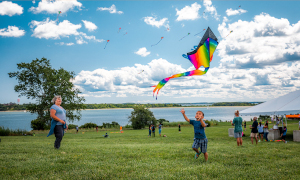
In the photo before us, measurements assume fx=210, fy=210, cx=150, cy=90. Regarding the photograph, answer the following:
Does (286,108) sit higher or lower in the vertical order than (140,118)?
higher

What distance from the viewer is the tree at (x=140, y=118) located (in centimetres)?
5113

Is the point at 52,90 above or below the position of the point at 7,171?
above

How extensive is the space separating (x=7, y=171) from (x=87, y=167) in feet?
6.46

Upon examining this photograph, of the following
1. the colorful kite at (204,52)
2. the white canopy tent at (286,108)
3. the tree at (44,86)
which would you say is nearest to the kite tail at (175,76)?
the colorful kite at (204,52)

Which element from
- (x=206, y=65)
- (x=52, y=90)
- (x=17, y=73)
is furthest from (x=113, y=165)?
(x=17, y=73)

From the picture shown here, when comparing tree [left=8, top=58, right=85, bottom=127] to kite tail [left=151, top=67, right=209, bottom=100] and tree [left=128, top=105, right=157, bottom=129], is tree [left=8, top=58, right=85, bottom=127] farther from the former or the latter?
kite tail [left=151, top=67, right=209, bottom=100]

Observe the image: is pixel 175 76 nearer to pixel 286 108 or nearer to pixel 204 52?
pixel 204 52

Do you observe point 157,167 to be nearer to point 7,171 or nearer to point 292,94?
point 7,171

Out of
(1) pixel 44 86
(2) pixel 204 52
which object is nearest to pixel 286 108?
(2) pixel 204 52

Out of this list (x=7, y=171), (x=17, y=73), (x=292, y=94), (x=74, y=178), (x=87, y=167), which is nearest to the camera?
(x=74, y=178)

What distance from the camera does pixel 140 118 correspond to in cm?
5197

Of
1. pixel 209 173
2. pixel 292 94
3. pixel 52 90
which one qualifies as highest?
pixel 52 90

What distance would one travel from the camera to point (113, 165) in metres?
6.20

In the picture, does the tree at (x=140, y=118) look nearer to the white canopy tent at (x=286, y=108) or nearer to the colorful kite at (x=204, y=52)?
the white canopy tent at (x=286, y=108)
